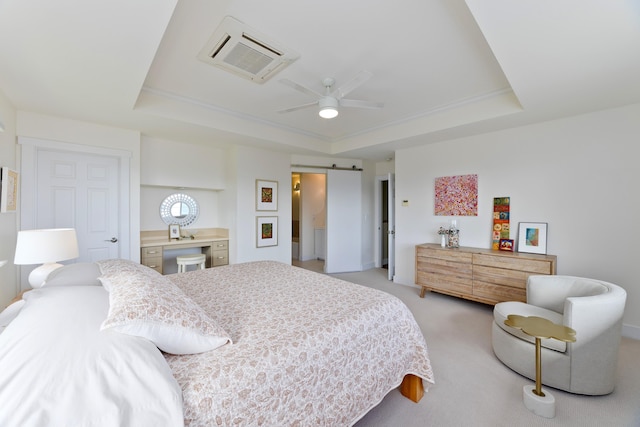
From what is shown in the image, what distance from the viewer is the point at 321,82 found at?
2773mm

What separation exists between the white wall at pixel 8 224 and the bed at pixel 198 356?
136cm

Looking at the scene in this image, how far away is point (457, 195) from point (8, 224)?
5355mm

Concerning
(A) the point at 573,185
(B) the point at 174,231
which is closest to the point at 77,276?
(B) the point at 174,231

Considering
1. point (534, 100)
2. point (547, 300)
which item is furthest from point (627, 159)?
point (547, 300)

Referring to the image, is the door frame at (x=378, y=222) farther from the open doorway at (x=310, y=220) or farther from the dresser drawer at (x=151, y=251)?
the dresser drawer at (x=151, y=251)

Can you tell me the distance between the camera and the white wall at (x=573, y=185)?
2.82m

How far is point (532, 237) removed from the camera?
338 cm

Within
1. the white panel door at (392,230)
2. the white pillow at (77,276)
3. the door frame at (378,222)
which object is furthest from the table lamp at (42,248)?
the door frame at (378,222)

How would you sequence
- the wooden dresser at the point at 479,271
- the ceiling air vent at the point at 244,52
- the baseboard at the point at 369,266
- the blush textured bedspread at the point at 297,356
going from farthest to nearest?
the baseboard at the point at 369,266, the wooden dresser at the point at 479,271, the ceiling air vent at the point at 244,52, the blush textured bedspread at the point at 297,356

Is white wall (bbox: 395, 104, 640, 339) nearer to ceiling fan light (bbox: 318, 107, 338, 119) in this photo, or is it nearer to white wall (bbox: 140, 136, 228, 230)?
ceiling fan light (bbox: 318, 107, 338, 119)

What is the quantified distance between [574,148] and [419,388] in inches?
128

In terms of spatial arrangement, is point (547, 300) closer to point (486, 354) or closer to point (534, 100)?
point (486, 354)

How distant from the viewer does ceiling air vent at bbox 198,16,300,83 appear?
2016 mm

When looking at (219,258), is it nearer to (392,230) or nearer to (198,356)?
(392,230)
